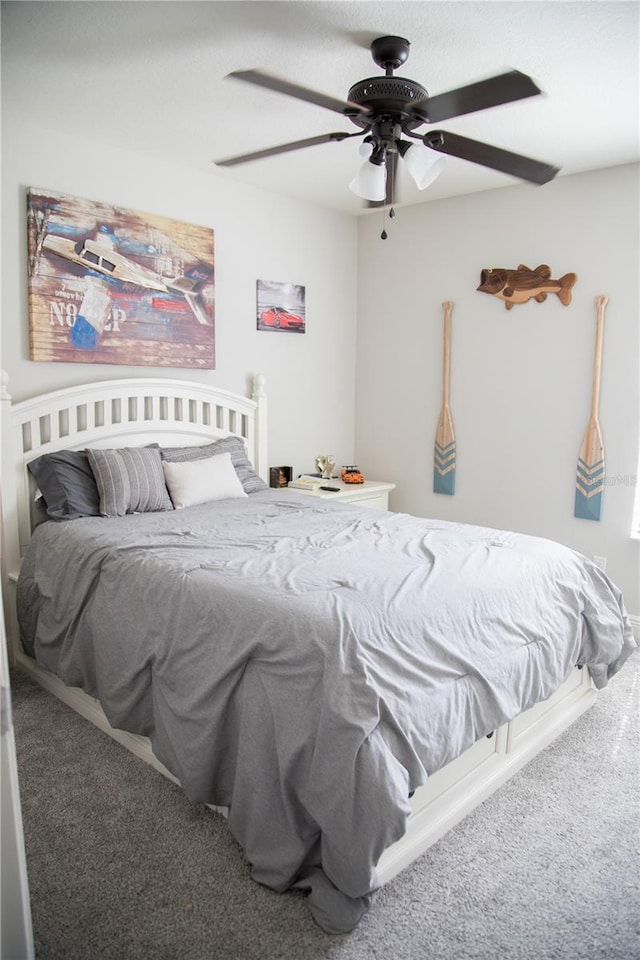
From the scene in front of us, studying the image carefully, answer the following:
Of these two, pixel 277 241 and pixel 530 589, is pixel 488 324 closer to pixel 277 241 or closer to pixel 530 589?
pixel 277 241

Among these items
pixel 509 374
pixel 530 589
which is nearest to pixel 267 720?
pixel 530 589

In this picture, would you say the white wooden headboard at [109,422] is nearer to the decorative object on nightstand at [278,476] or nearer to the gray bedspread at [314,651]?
the decorative object on nightstand at [278,476]

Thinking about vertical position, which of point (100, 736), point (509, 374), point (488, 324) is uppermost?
point (488, 324)

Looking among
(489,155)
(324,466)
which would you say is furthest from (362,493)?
(489,155)

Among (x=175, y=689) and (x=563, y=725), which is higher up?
(x=175, y=689)

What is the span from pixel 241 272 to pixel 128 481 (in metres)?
1.72

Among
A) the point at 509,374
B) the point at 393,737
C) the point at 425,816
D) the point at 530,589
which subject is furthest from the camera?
the point at 509,374

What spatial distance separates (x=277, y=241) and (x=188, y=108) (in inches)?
58.6

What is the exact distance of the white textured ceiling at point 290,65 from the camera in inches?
86.6

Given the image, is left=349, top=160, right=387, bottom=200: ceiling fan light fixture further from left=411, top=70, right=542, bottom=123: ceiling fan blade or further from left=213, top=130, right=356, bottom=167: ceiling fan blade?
left=411, top=70, right=542, bottom=123: ceiling fan blade

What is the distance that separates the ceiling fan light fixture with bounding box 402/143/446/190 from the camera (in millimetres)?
2268

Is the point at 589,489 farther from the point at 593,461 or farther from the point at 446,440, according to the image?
the point at 446,440

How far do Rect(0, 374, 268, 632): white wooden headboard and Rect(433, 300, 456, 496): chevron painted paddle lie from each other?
1.21m

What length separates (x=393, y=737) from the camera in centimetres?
170
